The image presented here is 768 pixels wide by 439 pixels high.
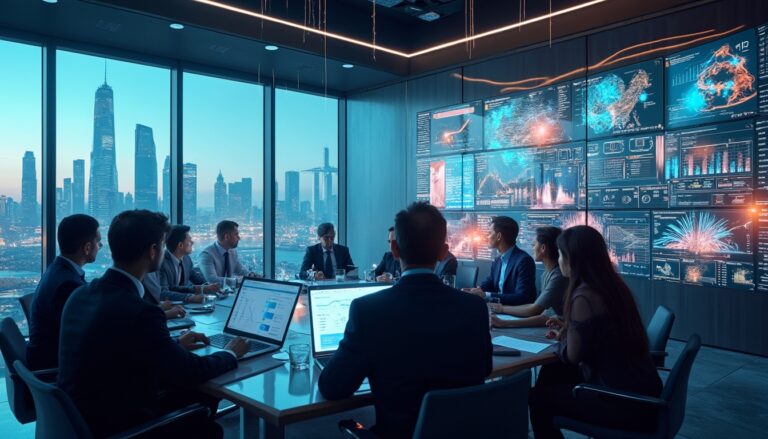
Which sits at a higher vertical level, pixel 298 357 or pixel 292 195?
pixel 292 195

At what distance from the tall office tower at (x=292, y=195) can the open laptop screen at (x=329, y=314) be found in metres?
5.52

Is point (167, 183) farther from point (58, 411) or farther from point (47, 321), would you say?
point (58, 411)

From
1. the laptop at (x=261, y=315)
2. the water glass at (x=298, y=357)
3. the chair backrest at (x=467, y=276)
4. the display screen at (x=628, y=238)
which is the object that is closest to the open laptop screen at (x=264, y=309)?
the laptop at (x=261, y=315)

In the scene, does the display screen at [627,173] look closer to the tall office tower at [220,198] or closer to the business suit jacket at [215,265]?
the business suit jacket at [215,265]

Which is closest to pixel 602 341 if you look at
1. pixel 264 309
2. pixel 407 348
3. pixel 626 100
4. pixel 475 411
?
pixel 475 411

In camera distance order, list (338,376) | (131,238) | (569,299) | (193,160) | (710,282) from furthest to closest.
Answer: (193,160) < (710,282) < (569,299) < (131,238) < (338,376)

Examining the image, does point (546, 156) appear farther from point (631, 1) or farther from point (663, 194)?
point (631, 1)

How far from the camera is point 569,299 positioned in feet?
7.85

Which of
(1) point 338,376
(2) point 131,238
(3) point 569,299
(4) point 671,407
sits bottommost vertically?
(4) point 671,407

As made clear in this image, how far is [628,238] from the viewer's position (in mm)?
5426

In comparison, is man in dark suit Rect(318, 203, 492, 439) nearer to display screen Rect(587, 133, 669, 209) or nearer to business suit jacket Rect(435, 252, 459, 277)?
business suit jacket Rect(435, 252, 459, 277)

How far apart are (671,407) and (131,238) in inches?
87.1

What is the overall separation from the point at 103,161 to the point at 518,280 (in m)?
4.85

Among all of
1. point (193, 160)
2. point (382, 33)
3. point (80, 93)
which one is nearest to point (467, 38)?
point (382, 33)
